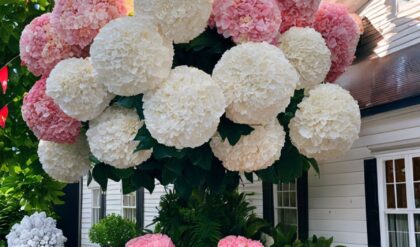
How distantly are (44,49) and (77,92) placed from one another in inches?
16.8

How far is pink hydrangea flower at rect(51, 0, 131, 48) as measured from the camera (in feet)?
9.30

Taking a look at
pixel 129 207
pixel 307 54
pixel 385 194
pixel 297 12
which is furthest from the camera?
pixel 129 207

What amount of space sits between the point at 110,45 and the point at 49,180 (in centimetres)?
380

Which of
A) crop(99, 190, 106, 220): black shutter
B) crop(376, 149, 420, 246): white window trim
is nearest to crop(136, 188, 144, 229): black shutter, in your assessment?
crop(99, 190, 106, 220): black shutter

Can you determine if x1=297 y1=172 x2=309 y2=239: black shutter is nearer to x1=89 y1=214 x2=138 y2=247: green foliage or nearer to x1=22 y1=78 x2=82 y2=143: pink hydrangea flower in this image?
x1=89 y1=214 x2=138 y2=247: green foliage

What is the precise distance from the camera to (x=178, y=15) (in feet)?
8.52

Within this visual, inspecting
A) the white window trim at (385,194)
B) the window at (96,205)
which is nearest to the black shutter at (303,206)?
the white window trim at (385,194)

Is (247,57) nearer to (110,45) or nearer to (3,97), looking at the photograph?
(110,45)

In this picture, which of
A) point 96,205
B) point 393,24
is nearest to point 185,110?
point 393,24

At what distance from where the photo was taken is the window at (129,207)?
1168 cm

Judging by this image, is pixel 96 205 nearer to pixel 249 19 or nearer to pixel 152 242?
pixel 152 242

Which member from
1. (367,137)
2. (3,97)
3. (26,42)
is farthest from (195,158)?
(367,137)

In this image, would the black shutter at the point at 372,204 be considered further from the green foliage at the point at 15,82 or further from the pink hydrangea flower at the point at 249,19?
the pink hydrangea flower at the point at 249,19

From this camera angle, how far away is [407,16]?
569cm
